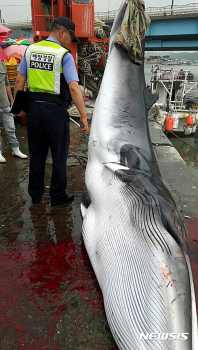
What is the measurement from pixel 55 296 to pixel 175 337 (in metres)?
1.10

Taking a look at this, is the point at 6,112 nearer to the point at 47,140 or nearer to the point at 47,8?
the point at 47,140

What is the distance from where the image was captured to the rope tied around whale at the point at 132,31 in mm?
3223

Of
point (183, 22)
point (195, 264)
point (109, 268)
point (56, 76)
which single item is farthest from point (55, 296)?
point (183, 22)

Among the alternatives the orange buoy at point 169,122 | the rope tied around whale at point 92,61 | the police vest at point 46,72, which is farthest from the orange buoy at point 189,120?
the police vest at point 46,72

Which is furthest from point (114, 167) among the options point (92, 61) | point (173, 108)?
point (173, 108)

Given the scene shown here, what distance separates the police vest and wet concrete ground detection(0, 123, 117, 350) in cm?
134

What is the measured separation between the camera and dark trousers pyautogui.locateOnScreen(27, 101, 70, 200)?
3.03 metres

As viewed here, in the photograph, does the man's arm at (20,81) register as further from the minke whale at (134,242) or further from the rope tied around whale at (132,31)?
the rope tied around whale at (132,31)

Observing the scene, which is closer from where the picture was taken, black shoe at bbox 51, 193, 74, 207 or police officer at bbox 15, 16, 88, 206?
police officer at bbox 15, 16, 88, 206

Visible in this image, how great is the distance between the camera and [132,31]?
3.30 meters

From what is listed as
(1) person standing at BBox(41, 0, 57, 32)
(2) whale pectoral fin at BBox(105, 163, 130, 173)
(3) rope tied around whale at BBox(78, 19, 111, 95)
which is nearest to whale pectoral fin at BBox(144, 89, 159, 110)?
(2) whale pectoral fin at BBox(105, 163, 130, 173)

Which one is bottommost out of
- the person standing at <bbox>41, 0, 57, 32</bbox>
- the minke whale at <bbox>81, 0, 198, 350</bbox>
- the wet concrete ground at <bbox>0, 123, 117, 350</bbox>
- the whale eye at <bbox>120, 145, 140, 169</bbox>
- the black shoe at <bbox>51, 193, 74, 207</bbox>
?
the wet concrete ground at <bbox>0, 123, 117, 350</bbox>

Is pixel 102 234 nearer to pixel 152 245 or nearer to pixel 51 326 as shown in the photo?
pixel 152 245

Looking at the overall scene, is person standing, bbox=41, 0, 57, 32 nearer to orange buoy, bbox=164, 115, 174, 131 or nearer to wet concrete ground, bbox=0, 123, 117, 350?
orange buoy, bbox=164, 115, 174, 131
